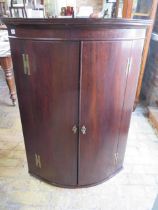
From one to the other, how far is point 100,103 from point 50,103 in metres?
0.30

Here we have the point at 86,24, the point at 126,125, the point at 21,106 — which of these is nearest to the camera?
the point at 86,24

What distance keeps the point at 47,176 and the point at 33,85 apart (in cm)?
77

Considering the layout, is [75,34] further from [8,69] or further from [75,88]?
[8,69]

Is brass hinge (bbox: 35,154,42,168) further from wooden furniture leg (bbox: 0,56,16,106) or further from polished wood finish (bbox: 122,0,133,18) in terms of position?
polished wood finish (bbox: 122,0,133,18)

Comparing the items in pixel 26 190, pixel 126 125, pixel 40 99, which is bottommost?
pixel 26 190

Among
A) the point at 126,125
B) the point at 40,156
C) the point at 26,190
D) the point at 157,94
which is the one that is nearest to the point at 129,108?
the point at 126,125

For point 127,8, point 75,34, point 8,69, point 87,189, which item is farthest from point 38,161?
point 127,8

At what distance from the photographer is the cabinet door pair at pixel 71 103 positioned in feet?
3.23

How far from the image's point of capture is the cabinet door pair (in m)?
0.99

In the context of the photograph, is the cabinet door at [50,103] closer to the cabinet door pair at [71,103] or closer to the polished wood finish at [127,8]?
the cabinet door pair at [71,103]

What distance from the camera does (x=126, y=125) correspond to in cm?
138

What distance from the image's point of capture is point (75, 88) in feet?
3.43

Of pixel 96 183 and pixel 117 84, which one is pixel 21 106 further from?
pixel 96 183

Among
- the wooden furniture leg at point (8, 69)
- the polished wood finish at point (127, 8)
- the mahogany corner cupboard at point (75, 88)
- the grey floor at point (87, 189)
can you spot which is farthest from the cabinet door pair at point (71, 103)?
the wooden furniture leg at point (8, 69)
